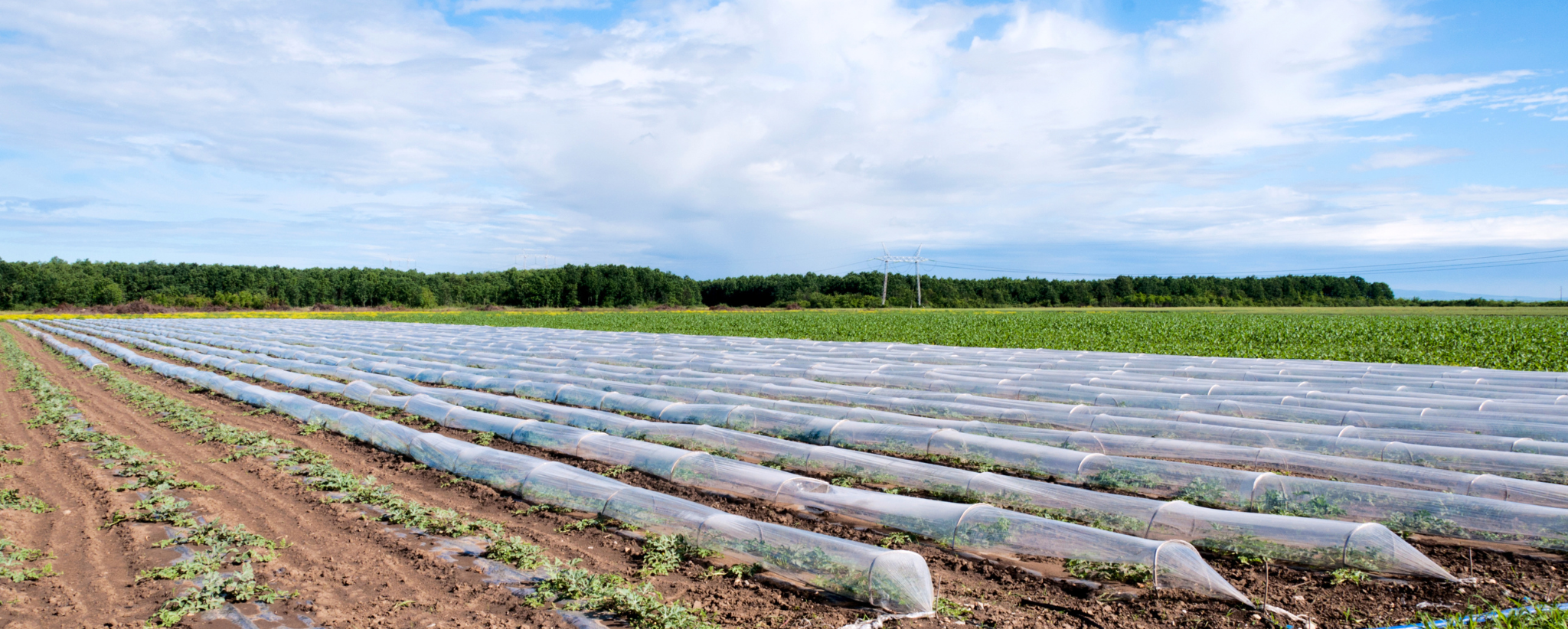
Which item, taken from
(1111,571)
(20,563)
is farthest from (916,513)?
(20,563)

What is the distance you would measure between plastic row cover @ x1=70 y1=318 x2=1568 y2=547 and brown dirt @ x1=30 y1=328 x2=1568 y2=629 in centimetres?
18

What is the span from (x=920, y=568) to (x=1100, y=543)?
1.21 metres

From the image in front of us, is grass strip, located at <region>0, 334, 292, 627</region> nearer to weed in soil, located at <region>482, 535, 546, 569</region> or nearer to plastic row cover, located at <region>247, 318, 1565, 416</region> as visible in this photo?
weed in soil, located at <region>482, 535, 546, 569</region>

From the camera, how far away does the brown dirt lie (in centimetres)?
387

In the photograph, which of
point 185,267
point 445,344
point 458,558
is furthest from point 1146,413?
point 185,267

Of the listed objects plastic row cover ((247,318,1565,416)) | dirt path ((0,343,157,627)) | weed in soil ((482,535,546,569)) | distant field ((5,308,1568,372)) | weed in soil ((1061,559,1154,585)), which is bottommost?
dirt path ((0,343,157,627))

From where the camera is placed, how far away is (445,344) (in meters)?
23.9

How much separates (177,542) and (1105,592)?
242 inches

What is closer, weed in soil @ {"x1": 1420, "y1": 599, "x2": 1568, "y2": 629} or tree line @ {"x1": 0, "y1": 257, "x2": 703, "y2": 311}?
weed in soil @ {"x1": 1420, "y1": 599, "x2": 1568, "y2": 629}

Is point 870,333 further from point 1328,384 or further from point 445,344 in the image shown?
point 1328,384

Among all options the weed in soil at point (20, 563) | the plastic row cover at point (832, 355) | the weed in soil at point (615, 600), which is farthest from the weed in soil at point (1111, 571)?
the plastic row cover at point (832, 355)

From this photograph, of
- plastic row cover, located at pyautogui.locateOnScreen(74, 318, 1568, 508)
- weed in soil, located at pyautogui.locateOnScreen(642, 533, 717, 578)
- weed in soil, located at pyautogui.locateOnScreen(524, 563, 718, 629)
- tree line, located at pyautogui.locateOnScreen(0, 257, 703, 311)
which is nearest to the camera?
weed in soil, located at pyautogui.locateOnScreen(524, 563, 718, 629)

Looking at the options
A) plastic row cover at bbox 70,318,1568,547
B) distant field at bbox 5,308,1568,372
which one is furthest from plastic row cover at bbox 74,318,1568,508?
distant field at bbox 5,308,1568,372

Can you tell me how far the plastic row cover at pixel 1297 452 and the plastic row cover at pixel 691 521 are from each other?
155 inches
